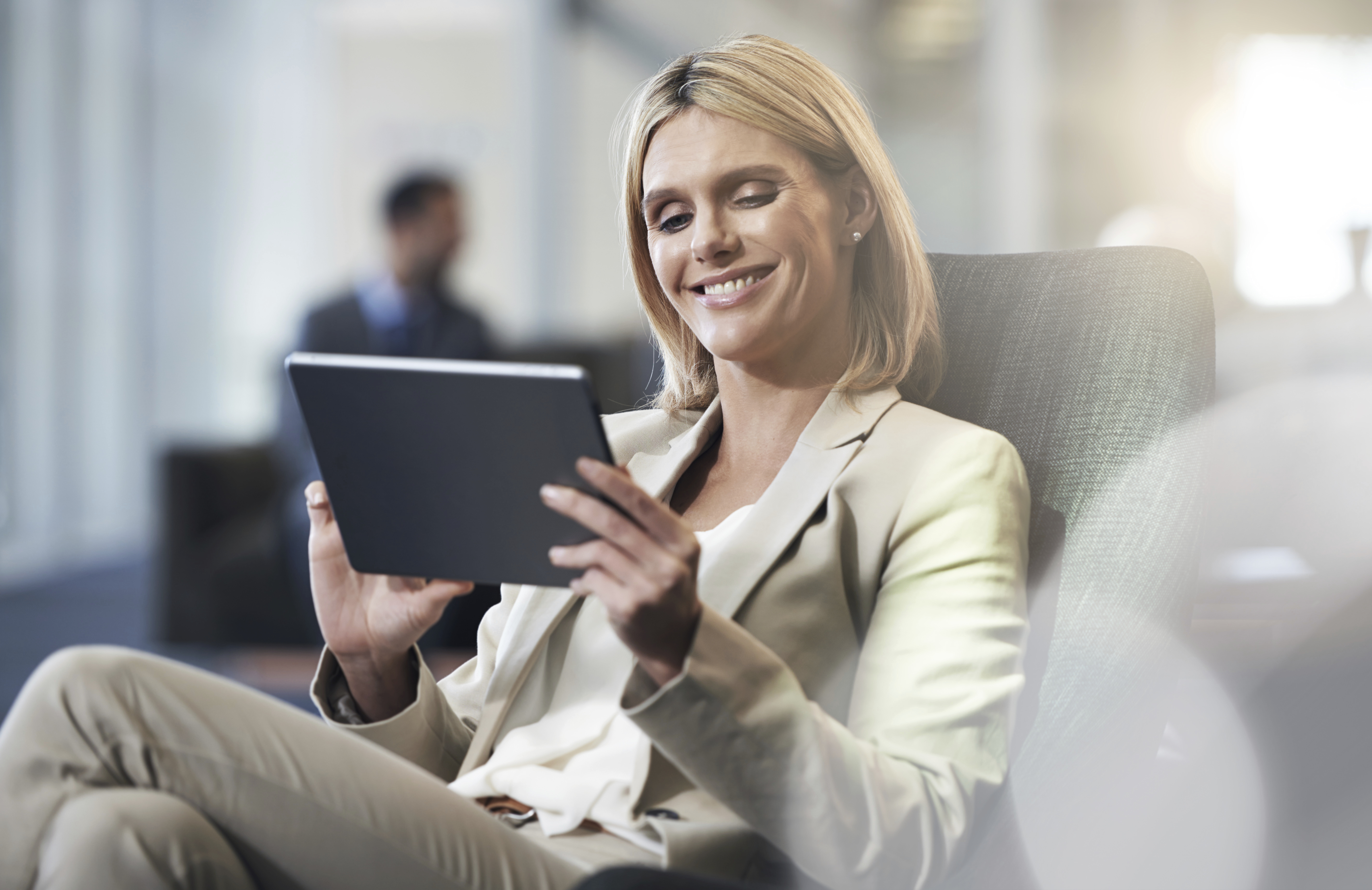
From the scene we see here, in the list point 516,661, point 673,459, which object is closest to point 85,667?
point 516,661

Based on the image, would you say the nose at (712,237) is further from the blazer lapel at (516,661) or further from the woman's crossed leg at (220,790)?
the woman's crossed leg at (220,790)

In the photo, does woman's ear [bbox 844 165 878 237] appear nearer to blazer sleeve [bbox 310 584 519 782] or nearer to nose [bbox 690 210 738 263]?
nose [bbox 690 210 738 263]

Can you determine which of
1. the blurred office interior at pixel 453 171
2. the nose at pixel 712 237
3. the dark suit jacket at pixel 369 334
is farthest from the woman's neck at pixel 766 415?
the dark suit jacket at pixel 369 334

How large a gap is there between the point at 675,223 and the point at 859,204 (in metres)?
0.18

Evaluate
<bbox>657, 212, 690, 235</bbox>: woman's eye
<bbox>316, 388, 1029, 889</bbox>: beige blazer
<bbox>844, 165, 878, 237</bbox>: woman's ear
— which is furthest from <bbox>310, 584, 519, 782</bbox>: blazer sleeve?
<bbox>844, 165, 878, 237</bbox>: woman's ear

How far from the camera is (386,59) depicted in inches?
242

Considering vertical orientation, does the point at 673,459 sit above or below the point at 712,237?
below

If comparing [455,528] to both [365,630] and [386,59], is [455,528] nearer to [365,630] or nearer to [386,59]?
[365,630]

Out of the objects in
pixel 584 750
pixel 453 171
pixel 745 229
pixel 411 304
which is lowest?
pixel 584 750

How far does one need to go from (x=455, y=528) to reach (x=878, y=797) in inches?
14.6

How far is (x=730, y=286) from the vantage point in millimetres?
1121

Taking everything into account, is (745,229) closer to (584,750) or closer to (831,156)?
(831,156)

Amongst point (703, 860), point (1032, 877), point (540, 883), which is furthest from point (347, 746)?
point (1032, 877)

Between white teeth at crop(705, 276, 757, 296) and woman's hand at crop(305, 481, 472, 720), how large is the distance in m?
0.36
